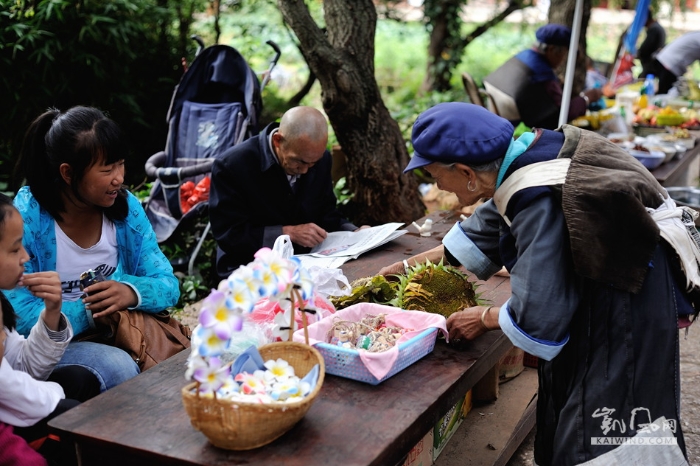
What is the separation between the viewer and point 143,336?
251 cm

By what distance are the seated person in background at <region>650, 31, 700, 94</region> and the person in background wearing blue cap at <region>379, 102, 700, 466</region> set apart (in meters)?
6.81

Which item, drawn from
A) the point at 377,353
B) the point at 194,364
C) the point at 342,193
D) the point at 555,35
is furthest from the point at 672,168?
the point at 194,364

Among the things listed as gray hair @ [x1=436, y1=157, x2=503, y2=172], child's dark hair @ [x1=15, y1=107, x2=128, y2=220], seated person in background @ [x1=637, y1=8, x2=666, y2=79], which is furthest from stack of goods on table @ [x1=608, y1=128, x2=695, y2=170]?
seated person in background @ [x1=637, y1=8, x2=666, y2=79]

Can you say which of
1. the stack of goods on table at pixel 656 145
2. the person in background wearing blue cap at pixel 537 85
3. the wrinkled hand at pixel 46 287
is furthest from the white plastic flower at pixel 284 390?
the person in background wearing blue cap at pixel 537 85

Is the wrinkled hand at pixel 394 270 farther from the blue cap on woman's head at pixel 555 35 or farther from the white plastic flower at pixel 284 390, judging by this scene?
the blue cap on woman's head at pixel 555 35

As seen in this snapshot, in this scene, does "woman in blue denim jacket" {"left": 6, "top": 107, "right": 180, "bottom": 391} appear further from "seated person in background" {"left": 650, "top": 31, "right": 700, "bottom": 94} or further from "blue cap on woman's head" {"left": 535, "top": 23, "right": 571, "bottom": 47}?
"seated person in background" {"left": 650, "top": 31, "right": 700, "bottom": 94}

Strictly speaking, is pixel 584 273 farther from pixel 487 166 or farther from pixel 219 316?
pixel 219 316

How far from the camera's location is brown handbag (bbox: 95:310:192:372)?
96.7 inches

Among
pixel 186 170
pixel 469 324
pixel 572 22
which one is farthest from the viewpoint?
pixel 572 22

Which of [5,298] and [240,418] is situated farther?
[5,298]

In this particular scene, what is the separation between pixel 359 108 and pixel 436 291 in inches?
102

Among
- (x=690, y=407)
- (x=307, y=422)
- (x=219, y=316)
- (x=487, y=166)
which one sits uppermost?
(x=487, y=166)

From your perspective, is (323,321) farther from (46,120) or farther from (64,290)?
(46,120)

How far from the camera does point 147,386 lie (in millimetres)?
1963
